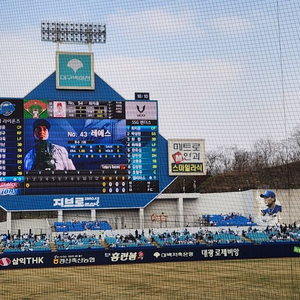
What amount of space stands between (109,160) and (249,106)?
12.4 m

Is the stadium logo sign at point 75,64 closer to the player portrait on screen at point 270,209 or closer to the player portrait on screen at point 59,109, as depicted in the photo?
the player portrait on screen at point 59,109

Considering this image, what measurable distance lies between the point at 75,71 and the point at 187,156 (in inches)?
246

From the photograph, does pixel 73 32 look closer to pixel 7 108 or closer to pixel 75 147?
→ pixel 7 108

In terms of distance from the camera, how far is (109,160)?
75.7ft

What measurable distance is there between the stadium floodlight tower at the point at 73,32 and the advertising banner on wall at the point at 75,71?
144cm

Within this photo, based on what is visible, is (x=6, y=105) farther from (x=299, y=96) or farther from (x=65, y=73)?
(x=299, y=96)

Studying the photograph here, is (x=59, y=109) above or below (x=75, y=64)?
below

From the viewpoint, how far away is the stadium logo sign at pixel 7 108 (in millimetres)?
22500

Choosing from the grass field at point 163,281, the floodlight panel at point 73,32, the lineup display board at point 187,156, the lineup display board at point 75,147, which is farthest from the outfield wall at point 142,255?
the floodlight panel at point 73,32

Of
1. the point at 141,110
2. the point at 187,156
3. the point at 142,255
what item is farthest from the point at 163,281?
the point at 187,156

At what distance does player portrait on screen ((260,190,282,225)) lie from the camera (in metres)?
28.0

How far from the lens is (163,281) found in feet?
52.0

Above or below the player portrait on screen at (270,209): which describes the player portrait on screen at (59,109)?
above

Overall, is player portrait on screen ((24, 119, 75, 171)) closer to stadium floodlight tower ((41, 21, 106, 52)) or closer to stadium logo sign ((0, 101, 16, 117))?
stadium logo sign ((0, 101, 16, 117))
